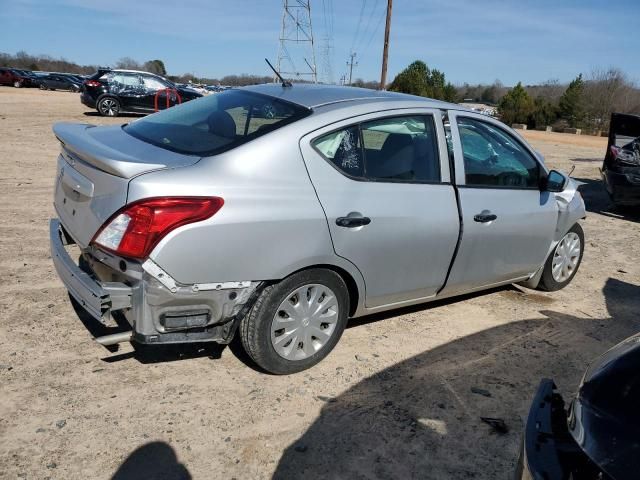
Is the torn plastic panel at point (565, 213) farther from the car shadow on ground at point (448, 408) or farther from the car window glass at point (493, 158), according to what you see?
the car shadow on ground at point (448, 408)

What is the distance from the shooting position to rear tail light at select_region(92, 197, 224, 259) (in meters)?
2.75

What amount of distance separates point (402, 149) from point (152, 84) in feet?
55.8

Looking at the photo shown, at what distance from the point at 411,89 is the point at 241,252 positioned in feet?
130

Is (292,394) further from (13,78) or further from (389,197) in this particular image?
(13,78)

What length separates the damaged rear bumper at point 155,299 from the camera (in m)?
2.81

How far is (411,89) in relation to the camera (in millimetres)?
40344

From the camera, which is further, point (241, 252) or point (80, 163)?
point (80, 163)

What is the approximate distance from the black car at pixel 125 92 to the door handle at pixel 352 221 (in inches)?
643

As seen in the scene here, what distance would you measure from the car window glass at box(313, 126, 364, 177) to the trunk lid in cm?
77

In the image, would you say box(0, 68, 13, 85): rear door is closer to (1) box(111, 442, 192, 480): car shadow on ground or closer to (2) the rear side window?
(2) the rear side window

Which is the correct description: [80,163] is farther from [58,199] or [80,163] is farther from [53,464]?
[53,464]

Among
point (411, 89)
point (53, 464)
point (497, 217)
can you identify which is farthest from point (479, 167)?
point (411, 89)

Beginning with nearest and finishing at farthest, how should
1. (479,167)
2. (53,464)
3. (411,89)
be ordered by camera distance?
(53,464), (479,167), (411,89)

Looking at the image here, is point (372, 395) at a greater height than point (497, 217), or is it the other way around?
point (497, 217)
